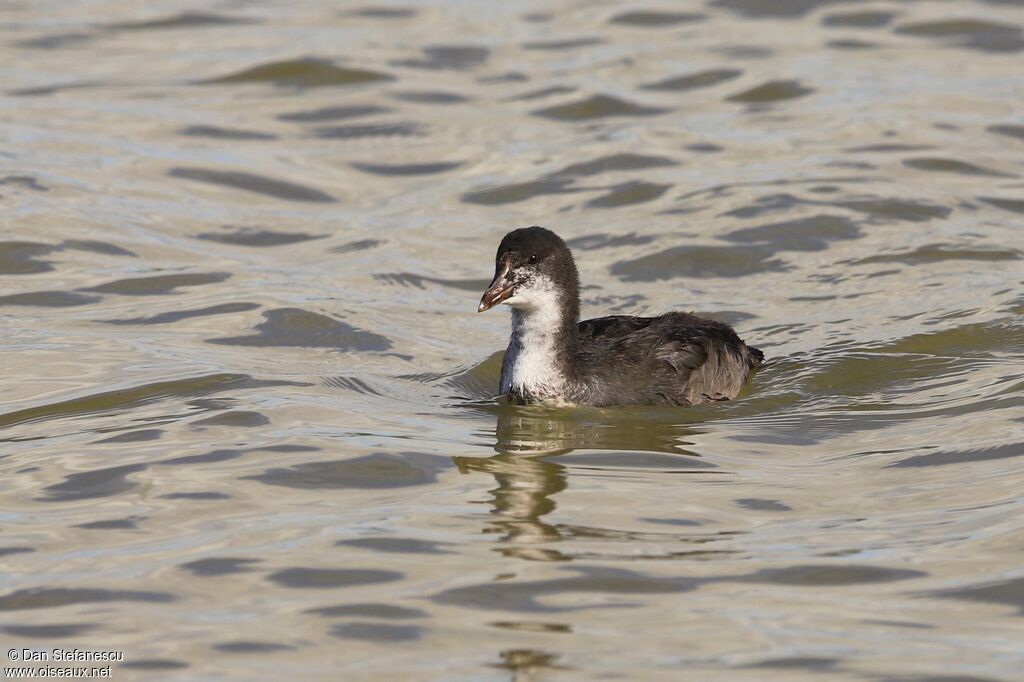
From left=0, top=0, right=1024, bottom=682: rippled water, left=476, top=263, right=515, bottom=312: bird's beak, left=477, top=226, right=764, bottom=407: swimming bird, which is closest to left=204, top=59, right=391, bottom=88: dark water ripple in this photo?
left=0, top=0, right=1024, bottom=682: rippled water

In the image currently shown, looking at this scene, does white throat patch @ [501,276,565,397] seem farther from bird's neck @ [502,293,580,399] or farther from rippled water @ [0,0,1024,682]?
rippled water @ [0,0,1024,682]

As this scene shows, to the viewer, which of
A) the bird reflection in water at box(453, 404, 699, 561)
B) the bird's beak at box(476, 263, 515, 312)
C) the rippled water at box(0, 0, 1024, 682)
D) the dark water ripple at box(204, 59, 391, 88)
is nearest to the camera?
the rippled water at box(0, 0, 1024, 682)

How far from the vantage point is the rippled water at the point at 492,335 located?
7473 millimetres

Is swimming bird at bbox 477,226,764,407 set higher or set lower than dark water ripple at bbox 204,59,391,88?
lower

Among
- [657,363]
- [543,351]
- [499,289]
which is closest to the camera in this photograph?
[499,289]

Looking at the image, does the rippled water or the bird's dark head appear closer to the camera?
the rippled water

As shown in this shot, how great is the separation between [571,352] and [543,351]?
0.67 ft

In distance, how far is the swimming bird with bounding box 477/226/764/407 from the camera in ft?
35.2

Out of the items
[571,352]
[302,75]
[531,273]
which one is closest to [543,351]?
[571,352]

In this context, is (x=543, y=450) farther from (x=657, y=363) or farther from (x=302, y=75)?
(x=302, y=75)

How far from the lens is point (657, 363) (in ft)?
36.0

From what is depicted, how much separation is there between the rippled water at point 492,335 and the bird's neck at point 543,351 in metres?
0.25

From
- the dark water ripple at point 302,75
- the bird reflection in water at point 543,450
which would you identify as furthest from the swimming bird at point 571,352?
the dark water ripple at point 302,75

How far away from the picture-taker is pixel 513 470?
9.59 metres
